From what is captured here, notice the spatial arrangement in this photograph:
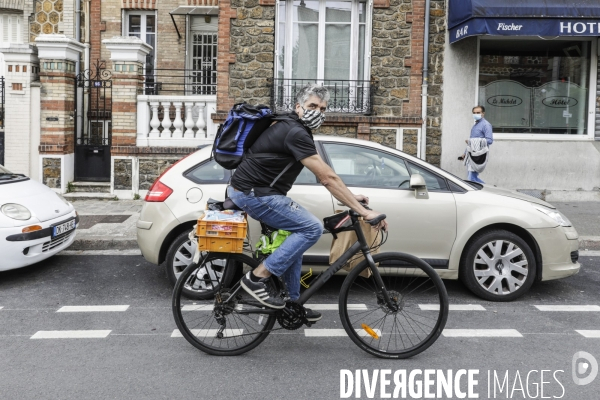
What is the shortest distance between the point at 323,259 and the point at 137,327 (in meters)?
1.84

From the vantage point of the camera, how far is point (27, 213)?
733cm

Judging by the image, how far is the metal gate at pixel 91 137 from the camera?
13.5 metres

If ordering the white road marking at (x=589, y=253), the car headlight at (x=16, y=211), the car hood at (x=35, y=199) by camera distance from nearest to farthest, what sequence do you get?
the car headlight at (x=16, y=211), the car hood at (x=35, y=199), the white road marking at (x=589, y=253)

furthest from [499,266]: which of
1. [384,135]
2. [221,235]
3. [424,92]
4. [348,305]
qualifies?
[424,92]

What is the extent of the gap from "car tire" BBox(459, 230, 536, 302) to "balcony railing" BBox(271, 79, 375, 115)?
7210mm

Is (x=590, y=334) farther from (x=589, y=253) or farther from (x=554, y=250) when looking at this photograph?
(x=589, y=253)

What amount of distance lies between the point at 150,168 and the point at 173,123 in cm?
97

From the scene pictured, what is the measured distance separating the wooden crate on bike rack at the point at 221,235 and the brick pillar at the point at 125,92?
888 centimetres

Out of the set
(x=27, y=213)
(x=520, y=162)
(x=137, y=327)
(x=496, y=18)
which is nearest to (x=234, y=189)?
(x=137, y=327)

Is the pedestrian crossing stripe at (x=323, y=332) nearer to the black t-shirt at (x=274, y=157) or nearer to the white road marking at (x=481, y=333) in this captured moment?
the white road marking at (x=481, y=333)

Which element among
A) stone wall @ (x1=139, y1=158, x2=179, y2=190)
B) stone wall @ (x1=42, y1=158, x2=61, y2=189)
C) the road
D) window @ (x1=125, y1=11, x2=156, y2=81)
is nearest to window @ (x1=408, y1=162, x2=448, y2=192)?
the road

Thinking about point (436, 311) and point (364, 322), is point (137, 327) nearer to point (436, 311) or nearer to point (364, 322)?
point (364, 322)

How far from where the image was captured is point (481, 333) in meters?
5.51

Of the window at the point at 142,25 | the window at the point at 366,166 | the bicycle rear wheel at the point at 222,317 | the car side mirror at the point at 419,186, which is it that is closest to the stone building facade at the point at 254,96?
the window at the point at 142,25
